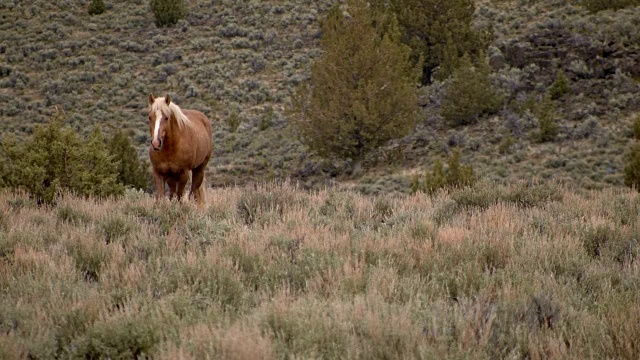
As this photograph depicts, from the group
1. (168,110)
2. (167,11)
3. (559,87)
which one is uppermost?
(167,11)

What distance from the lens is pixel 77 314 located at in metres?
3.64

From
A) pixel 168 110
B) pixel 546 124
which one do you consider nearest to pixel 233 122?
pixel 546 124

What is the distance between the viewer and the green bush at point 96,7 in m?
47.9

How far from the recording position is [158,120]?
807cm

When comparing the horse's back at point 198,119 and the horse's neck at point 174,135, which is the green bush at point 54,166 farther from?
the horse's neck at point 174,135

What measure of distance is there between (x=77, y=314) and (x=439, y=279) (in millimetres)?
2635

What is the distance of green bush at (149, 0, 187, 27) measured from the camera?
150 ft

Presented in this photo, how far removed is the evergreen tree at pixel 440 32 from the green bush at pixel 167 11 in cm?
2198

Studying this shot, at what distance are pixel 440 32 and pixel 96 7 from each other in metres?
31.3

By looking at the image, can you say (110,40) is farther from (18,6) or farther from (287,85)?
(287,85)

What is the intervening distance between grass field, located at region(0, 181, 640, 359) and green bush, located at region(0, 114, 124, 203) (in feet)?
10.4

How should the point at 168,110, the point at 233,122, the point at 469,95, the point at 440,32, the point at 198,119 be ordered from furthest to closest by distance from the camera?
the point at 233,122, the point at 440,32, the point at 469,95, the point at 198,119, the point at 168,110

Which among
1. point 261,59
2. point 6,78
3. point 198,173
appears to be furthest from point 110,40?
point 198,173

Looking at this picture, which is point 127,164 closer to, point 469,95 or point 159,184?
point 159,184
